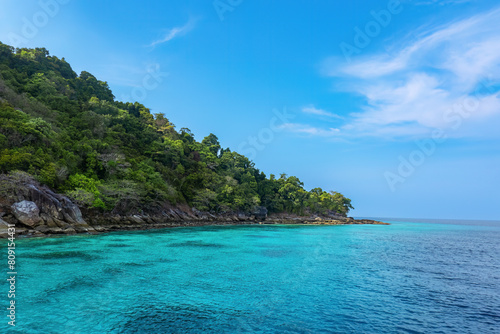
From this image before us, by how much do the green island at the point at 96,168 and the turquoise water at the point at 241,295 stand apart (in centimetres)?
1064

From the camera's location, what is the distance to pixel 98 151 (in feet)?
132

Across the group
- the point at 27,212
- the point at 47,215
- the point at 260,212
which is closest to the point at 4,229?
the point at 27,212

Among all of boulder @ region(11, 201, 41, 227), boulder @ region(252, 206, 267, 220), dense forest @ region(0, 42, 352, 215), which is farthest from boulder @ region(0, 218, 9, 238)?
boulder @ region(252, 206, 267, 220)

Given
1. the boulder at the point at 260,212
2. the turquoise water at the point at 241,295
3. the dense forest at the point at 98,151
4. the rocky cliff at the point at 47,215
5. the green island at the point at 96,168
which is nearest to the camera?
the turquoise water at the point at 241,295

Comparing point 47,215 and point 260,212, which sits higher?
point 260,212

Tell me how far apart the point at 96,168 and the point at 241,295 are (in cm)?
3702

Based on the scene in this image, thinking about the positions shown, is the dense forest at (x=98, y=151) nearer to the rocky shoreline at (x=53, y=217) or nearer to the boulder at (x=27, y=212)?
the rocky shoreline at (x=53, y=217)

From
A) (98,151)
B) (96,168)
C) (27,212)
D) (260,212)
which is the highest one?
(98,151)

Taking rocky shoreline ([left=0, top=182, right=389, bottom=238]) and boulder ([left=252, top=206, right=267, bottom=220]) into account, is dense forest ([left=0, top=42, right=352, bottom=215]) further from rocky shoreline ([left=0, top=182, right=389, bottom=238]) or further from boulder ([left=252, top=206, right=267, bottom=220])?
boulder ([left=252, top=206, right=267, bottom=220])

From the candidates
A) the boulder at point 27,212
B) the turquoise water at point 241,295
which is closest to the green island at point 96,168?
the boulder at point 27,212

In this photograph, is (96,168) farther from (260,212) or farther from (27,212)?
(260,212)

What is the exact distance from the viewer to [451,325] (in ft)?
27.3

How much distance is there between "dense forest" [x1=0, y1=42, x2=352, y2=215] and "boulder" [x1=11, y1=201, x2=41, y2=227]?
10.6ft

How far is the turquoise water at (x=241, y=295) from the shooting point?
790 cm
